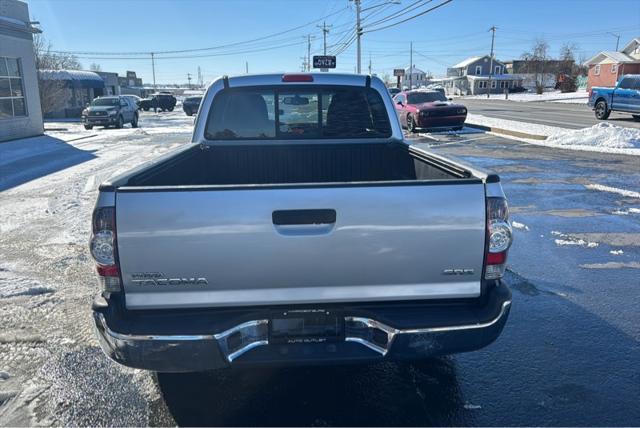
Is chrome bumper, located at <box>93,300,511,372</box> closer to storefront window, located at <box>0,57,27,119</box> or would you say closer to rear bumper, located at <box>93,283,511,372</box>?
rear bumper, located at <box>93,283,511,372</box>

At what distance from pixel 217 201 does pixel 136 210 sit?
397mm

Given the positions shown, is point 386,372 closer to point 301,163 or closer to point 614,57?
point 301,163

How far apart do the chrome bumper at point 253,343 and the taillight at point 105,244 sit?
0.23m

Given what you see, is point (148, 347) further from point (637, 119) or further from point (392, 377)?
point (637, 119)

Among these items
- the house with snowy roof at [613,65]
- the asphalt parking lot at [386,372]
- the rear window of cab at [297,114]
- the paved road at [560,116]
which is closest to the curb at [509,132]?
the paved road at [560,116]

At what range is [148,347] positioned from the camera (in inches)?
97.3

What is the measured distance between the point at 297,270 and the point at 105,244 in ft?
3.18

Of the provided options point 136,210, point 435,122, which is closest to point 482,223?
point 136,210

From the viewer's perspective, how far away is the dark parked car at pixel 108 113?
2848 centimetres

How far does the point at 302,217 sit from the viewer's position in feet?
7.98

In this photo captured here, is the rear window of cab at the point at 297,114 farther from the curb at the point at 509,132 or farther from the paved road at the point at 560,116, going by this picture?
the paved road at the point at 560,116

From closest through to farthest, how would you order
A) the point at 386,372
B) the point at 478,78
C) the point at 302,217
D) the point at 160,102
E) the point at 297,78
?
the point at 302,217 → the point at 386,372 → the point at 297,78 → the point at 160,102 → the point at 478,78

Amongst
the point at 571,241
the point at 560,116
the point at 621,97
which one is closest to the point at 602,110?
the point at 621,97

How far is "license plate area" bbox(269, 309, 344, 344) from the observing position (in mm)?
2580
